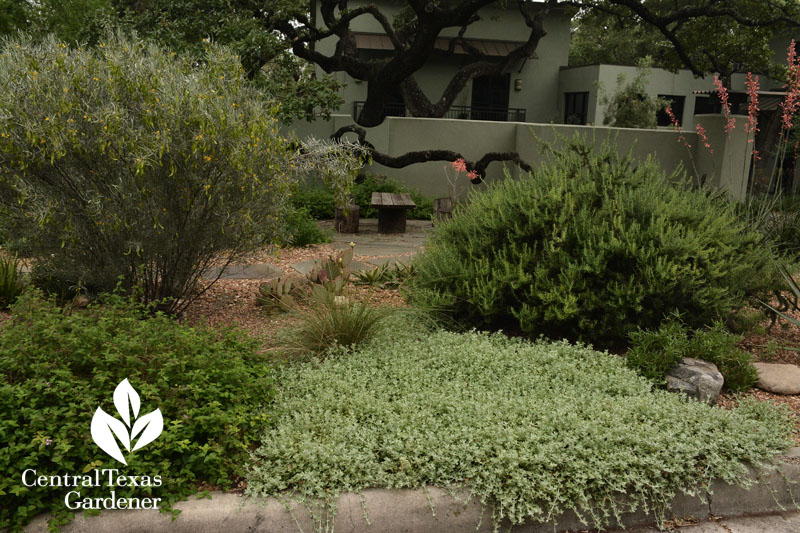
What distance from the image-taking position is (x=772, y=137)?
59.6 ft

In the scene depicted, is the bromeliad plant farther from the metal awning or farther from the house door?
the house door

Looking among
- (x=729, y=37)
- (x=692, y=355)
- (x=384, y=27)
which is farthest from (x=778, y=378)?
(x=729, y=37)

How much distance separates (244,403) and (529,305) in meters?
2.25

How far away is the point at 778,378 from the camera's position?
4.49 metres

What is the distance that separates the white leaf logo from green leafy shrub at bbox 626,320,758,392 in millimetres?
2898

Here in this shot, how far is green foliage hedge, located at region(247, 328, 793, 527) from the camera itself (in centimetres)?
309

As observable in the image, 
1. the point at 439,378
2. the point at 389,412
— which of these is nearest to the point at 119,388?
the point at 389,412

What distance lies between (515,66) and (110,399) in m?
22.1

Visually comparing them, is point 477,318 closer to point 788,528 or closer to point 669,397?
point 669,397

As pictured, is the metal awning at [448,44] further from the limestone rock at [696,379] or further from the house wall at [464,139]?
the limestone rock at [696,379]

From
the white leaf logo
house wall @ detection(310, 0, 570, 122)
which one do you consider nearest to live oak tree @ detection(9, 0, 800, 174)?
house wall @ detection(310, 0, 570, 122)

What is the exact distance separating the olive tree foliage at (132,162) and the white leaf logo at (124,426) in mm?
1699

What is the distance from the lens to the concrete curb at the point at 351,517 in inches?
113

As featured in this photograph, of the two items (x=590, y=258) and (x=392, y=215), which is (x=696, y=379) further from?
(x=392, y=215)
